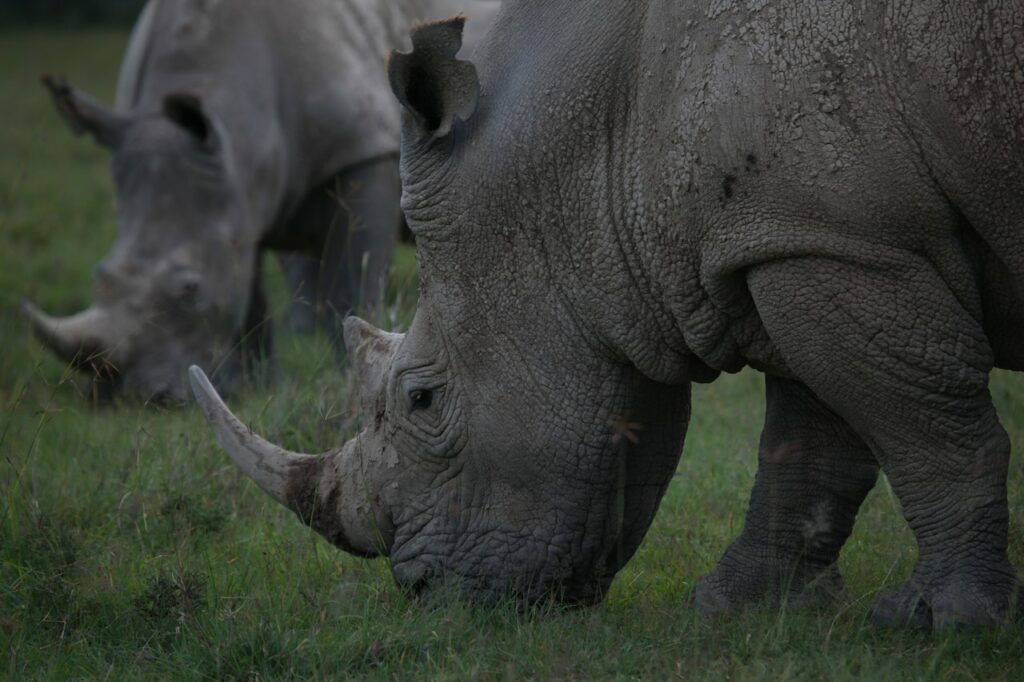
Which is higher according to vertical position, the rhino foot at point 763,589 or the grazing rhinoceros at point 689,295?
the grazing rhinoceros at point 689,295

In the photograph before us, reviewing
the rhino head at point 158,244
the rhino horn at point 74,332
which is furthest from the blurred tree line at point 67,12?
the rhino horn at point 74,332

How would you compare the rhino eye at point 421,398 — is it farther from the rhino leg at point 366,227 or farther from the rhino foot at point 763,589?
the rhino leg at point 366,227

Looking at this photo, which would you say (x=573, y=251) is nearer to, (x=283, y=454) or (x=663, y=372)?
(x=663, y=372)

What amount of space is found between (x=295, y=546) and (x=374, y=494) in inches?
28.3

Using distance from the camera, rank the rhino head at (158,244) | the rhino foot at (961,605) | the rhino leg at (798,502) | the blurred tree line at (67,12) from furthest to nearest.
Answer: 1. the blurred tree line at (67,12)
2. the rhino head at (158,244)
3. the rhino leg at (798,502)
4. the rhino foot at (961,605)

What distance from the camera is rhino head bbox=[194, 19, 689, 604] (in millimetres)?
4191

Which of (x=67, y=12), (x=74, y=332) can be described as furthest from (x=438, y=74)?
(x=67, y=12)

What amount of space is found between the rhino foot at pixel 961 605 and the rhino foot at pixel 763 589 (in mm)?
439

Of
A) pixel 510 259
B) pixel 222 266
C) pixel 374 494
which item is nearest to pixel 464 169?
pixel 510 259

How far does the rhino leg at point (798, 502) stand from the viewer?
453 cm

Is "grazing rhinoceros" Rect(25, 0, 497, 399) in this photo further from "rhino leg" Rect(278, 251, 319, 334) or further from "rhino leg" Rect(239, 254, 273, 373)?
"rhino leg" Rect(278, 251, 319, 334)

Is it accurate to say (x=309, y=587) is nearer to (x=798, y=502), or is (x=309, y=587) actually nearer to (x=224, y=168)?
(x=798, y=502)

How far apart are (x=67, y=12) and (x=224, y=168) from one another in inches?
1078

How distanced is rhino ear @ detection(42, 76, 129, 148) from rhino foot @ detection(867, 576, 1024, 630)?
5431mm
